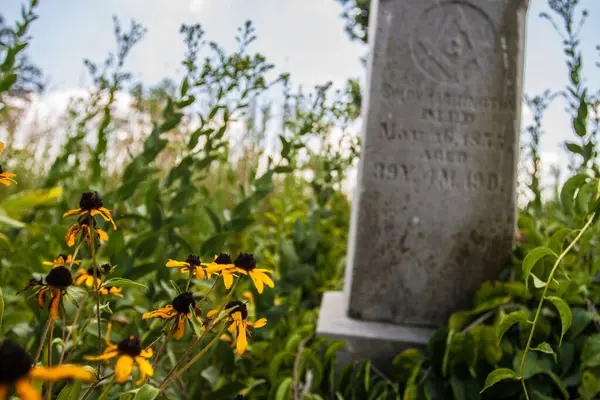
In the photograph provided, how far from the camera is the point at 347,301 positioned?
2.02 m

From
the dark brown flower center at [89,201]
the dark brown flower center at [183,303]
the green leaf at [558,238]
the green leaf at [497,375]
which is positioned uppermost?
the green leaf at [558,238]

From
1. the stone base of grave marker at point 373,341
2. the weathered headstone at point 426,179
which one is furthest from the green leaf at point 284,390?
the weathered headstone at point 426,179

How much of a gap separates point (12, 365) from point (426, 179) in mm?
1840

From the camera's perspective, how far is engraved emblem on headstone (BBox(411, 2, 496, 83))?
203cm

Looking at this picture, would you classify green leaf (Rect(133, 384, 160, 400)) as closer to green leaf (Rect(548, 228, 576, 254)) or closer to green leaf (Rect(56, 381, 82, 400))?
green leaf (Rect(56, 381, 82, 400))

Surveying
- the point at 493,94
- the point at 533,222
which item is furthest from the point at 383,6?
the point at 533,222

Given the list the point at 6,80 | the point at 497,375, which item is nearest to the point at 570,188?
the point at 497,375

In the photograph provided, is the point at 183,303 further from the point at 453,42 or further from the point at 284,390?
the point at 453,42

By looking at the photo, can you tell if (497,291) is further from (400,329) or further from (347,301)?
(347,301)

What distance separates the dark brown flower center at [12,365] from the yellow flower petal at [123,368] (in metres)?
0.14

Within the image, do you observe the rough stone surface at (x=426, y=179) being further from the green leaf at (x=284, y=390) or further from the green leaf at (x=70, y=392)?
the green leaf at (x=70, y=392)

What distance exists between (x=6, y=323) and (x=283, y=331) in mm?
1227

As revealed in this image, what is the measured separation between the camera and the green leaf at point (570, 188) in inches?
45.6

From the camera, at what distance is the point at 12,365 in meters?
0.33
